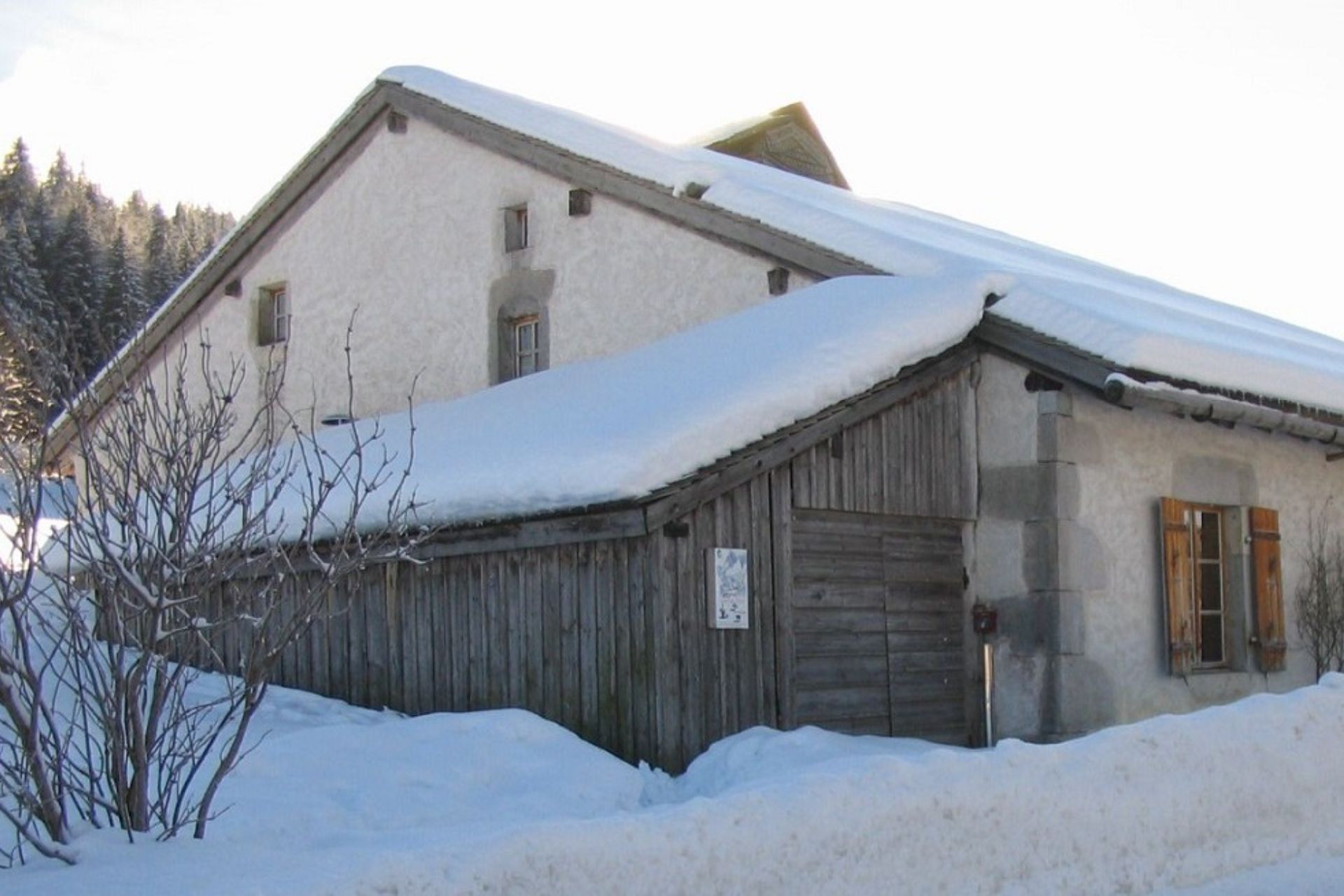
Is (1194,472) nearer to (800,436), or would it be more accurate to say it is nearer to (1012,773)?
(800,436)

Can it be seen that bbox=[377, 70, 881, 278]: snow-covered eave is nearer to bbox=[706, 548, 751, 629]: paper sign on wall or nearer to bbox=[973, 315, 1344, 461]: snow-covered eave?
bbox=[973, 315, 1344, 461]: snow-covered eave

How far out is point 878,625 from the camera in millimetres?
9898

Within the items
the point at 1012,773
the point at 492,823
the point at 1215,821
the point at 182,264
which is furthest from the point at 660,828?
the point at 182,264

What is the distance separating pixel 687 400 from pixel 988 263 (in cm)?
330

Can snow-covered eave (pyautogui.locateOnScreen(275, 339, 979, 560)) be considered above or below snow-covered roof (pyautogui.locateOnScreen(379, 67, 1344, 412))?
below

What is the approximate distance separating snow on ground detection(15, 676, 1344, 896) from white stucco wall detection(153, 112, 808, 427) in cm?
502

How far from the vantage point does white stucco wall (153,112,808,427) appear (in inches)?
516

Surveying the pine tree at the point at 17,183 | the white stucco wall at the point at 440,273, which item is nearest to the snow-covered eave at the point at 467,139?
the white stucco wall at the point at 440,273

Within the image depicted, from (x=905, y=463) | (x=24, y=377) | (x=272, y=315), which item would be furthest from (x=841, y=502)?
(x=272, y=315)

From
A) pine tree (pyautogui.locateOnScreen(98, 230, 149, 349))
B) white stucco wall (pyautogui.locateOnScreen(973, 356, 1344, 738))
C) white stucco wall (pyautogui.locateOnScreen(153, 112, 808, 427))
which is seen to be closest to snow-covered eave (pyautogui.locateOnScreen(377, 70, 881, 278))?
white stucco wall (pyautogui.locateOnScreen(153, 112, 808, 427))

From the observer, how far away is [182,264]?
202 feet

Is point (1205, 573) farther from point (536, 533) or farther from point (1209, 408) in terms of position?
point (536, 533)

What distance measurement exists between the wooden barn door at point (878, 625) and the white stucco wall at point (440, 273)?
2.96 meters

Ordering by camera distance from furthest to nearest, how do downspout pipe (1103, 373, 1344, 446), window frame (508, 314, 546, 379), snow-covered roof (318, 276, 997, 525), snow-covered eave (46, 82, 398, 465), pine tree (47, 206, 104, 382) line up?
1. pine tree (47, 206, 104, 382)
2. snow-covered eave (46, 82, 398, 465)
3. window frame (508, 314, 546, 379)
4. downspout pipe (1103, 373, 1344, 446)
5. snow-covered roof (318, 276, 997, 525)
